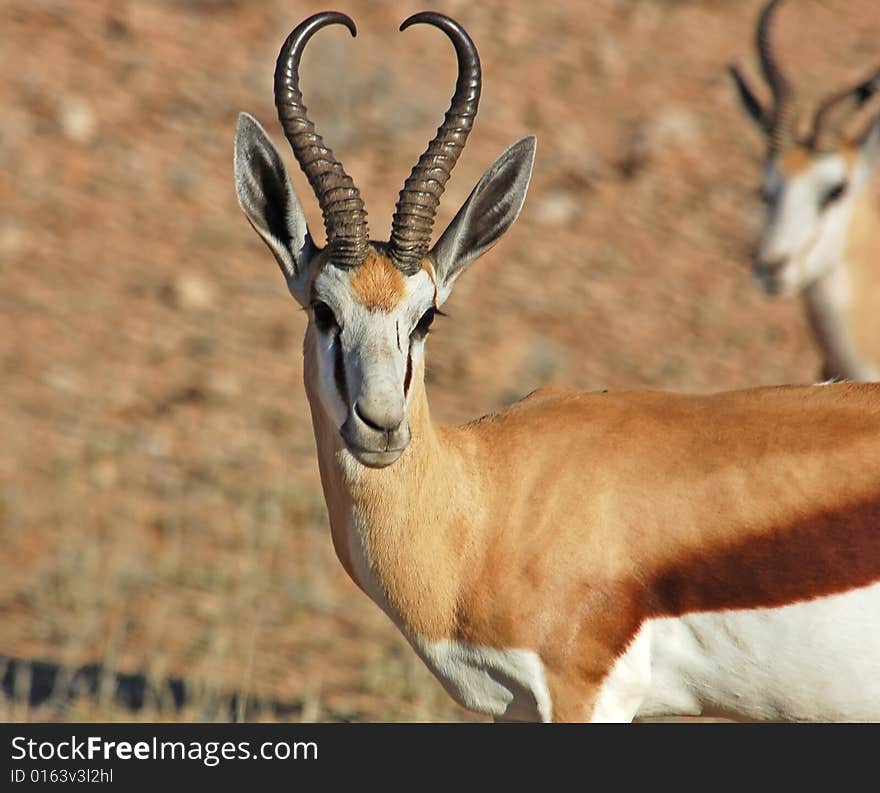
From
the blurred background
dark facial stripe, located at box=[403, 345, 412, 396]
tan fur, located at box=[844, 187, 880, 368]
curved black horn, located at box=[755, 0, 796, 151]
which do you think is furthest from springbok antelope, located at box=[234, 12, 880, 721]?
curved black horn, located at box=[755, 0, 796, 151]

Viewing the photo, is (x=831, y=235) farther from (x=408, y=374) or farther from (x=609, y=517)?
(x=408, y=374)

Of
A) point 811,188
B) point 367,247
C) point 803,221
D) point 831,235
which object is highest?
point 811,188

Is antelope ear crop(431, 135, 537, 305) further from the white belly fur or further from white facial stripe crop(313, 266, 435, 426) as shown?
the white belly fur

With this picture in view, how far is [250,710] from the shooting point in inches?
316

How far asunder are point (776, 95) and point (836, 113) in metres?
0.76

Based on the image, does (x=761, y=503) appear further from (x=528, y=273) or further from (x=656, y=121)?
(x=656, y=121)

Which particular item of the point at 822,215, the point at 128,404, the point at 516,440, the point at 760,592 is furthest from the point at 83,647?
the point at 822,215

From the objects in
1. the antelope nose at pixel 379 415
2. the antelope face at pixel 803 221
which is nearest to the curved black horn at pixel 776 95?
the antelope face at pixel 803 221

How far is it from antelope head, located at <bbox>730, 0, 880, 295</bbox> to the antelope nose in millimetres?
6482

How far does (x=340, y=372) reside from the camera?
17.2ft

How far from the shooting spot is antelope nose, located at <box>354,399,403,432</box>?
4973 millimetres

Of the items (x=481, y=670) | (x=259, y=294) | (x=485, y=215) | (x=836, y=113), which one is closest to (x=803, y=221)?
(x=836, y=113)

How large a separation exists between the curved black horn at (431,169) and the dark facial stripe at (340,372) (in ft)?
1.25

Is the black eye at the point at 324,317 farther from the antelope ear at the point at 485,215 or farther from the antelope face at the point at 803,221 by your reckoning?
the antelope face at the point at 803,221
